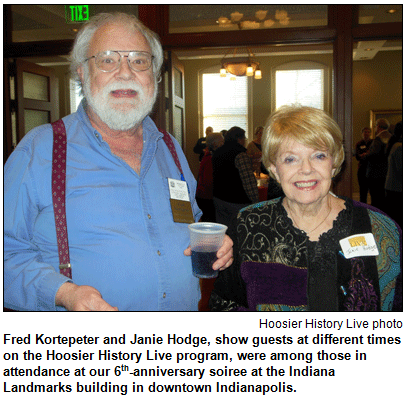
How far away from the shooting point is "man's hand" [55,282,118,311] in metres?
1.15

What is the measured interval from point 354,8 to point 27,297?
412cm

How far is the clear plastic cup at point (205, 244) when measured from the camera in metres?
1.36

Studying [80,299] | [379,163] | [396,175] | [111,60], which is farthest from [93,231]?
[379,163]

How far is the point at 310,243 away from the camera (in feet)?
4.73

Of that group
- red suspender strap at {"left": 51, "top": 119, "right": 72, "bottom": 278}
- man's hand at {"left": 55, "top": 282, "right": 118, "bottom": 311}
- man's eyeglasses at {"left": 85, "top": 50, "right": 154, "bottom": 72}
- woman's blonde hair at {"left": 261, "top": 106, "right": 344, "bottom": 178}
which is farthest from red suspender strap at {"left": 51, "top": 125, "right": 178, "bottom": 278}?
woman's blonde hair at {"left": 261, "top": 106, "right": 344, "bottom": 178}

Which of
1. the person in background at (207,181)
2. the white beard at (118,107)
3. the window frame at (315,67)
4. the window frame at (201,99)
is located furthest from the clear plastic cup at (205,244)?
the window frame at (201,99)

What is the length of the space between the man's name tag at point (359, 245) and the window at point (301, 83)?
971 cm

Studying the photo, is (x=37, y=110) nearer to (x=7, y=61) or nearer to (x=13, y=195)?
(x=7, y=61)

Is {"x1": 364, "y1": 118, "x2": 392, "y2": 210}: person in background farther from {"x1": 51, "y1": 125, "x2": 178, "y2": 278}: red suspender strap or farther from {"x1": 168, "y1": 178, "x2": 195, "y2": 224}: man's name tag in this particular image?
{"x1": 51, "y1": 125, "x2": 178, "y2": 278}: red suspender strap

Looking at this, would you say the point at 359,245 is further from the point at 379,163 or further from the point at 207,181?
the point at 379,163

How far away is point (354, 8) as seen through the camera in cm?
401

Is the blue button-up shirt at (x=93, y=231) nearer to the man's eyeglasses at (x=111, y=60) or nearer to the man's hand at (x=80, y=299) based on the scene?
the man's hand at (x=80, y=299)

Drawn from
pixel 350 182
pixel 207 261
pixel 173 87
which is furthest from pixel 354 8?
pixel 207 261
